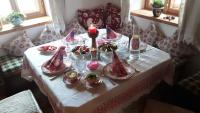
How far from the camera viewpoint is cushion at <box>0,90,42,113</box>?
1434 millimetres

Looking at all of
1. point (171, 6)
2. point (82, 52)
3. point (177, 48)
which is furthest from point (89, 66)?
point (171, 6)

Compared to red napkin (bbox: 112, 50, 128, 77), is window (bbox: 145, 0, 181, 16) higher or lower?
higher

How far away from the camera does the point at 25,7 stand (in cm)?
272

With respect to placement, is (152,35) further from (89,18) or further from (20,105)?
(20,105)

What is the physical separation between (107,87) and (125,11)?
1.65 meters

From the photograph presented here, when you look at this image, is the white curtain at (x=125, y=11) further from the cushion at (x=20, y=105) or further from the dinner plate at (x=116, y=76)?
the cushion at (x=20, y=105)

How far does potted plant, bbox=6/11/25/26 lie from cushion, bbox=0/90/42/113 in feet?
4.02

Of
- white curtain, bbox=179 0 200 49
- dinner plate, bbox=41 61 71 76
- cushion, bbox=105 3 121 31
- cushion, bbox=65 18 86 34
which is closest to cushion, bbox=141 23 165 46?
Answer: white curtain, bbox=179 0 200 49

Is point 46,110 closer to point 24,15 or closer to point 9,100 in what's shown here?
point 9,100

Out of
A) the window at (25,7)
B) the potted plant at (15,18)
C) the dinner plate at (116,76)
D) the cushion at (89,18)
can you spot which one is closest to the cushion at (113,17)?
the cushion at (89,18)

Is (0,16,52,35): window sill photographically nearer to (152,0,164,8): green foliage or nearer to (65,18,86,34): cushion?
(65,18,86,34): cushion

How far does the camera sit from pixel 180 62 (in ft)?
6.64

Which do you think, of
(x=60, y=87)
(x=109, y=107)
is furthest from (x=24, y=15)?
(x=109, y=107)

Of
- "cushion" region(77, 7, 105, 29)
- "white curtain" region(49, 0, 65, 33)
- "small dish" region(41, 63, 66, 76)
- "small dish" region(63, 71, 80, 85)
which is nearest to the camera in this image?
"small dish" region(63, 71, 80, 85)
